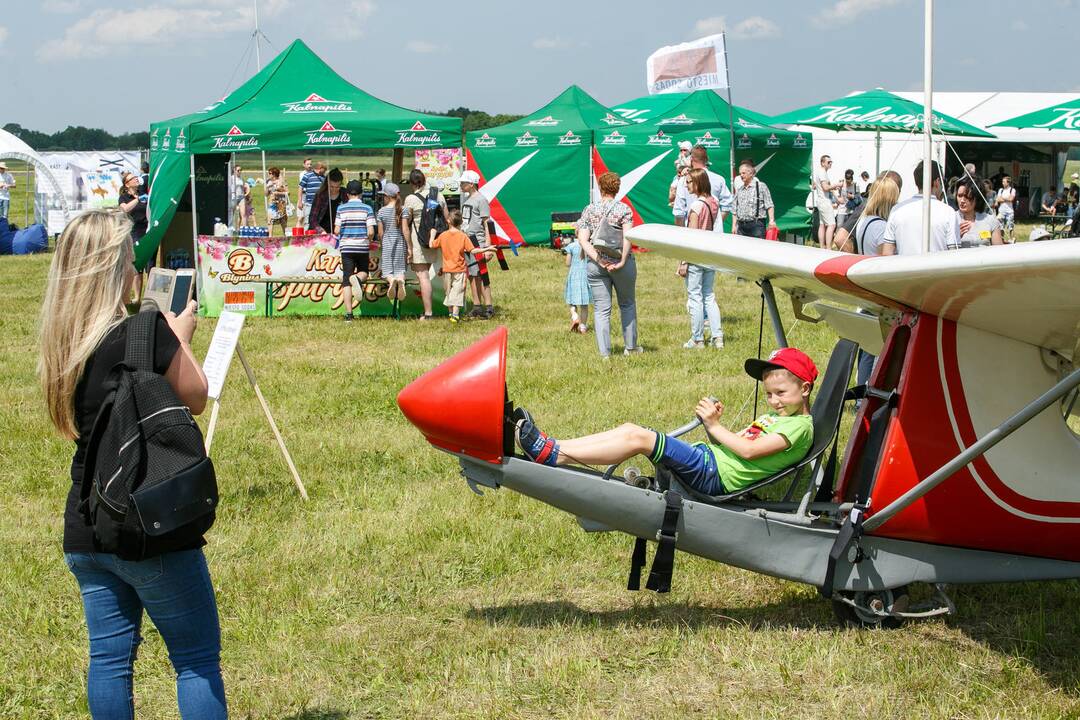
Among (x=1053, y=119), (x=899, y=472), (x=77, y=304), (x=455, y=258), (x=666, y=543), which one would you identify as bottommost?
(x=666, y=543)

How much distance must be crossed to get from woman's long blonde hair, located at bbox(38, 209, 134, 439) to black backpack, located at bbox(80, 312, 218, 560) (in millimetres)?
102

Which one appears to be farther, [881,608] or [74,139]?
[74,139]

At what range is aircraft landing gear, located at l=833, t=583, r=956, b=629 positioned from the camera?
15.3 ft

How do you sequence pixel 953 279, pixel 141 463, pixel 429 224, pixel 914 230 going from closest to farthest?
pixel 141 463
pixel 953 279
pixel 914 230
pixel 429 224

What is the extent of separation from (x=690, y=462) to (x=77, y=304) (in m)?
2.54

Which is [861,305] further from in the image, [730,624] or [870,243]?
[870,243]

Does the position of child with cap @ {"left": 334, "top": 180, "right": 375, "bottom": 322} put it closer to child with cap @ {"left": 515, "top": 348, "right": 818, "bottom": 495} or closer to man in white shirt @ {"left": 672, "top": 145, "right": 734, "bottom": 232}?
man in white shirt @ {"left": 672, "top": 145, "right": 734, "bottom": 232}

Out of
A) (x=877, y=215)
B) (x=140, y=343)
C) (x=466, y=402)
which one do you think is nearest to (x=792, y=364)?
(x=466, y=402)

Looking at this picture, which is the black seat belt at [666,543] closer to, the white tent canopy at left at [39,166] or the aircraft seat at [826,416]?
the aircraft seat at [826,416]

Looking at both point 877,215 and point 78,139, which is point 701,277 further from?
point 78,139

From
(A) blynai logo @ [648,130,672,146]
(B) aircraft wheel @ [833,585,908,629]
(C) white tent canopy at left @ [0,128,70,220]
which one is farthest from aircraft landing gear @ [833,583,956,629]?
(C) white tent canopy at left @ [0,128,70,220]

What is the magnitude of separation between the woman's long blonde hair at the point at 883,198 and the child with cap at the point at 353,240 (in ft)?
24.1

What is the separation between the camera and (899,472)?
14.7ft

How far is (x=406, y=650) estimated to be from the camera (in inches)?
183
